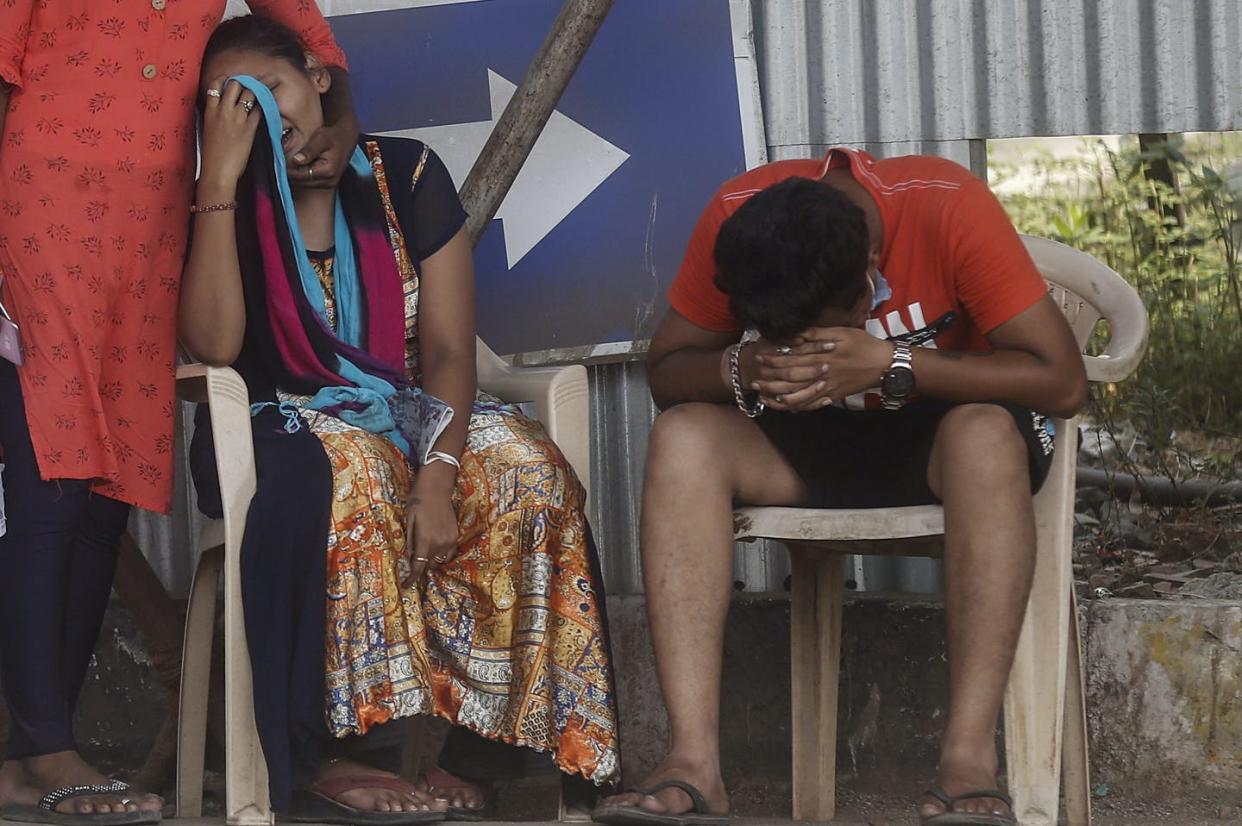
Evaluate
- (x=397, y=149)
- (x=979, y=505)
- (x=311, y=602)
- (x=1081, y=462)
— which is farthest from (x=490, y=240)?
(x=1081, y=462)

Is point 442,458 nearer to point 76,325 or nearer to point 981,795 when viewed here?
point 76,325

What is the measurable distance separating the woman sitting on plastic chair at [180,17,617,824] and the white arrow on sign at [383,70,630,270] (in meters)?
0.61

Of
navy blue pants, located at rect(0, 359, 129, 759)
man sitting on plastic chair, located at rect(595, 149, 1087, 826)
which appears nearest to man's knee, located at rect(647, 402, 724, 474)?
man sitting on plastic chair, located at rect(595, 149, 1087, 826)

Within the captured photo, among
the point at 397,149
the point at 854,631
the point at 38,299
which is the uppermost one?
the point at 397,149

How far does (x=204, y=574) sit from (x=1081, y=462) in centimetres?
288

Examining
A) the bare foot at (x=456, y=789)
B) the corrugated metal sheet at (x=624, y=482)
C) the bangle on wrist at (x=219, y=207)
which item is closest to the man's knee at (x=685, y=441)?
the bare foot at (x=456, y=789)

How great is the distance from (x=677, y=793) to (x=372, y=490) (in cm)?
72

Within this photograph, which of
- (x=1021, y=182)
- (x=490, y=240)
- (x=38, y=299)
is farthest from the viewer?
(x=1021, y=182)

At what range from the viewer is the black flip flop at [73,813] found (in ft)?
8.30

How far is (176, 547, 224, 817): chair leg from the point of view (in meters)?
2.90

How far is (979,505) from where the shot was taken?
7.91ft

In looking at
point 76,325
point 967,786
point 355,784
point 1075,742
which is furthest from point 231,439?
point 1075,742

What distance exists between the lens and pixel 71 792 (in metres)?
2.58

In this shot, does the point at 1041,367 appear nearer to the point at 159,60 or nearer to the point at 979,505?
the point at 979,505
